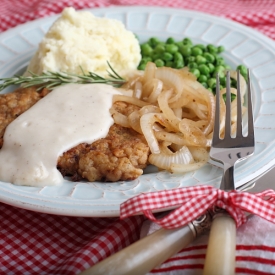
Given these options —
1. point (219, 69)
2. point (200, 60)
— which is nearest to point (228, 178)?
point (219, 69)

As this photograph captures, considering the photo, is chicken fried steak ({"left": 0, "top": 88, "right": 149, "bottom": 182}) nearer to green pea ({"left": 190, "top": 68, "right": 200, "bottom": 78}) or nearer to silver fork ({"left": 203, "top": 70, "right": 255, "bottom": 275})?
silver fork ({"left": 203, "top": 70, "right": 255, "bottom": 275})

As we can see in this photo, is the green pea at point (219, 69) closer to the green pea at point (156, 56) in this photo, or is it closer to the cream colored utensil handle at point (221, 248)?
the green pea at point (156, 56)

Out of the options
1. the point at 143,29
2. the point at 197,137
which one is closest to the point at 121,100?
the point at 197,137

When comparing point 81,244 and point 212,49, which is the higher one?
point 212,49

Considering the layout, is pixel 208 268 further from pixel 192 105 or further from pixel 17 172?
pixel 192 105

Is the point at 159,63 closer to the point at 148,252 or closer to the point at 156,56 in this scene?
the point at 156,56

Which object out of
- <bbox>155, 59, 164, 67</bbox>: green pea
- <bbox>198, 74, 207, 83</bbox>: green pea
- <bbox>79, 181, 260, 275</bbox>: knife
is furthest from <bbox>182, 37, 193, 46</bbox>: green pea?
<bbox>79, 181, 260, 275</bbox>: knife
